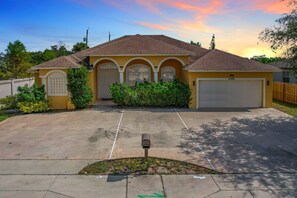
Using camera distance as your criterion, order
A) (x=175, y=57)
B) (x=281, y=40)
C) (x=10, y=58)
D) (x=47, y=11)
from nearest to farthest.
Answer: (x=281, y=40) → (x=47, y=11) → (x=175, y=57) → (x=10, y=58)

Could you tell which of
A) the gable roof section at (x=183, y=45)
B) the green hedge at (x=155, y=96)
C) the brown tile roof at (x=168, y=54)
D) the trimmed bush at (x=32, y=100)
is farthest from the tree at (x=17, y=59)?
the green hedge at (x=155, y=96)

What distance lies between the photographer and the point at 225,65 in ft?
62.8

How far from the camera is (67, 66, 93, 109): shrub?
1838 cm

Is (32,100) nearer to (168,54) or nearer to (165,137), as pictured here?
(168,54)

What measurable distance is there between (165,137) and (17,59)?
99.0ft

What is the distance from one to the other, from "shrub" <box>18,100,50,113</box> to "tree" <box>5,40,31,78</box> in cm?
1900

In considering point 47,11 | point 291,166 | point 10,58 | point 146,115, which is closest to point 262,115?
point 146,115

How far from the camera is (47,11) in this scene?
1631cm

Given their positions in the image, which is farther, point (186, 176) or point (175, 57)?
point (175, 57)

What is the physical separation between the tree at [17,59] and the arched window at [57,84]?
18216 mm

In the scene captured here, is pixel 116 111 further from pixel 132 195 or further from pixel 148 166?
pixel 132 195

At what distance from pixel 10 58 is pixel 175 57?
80.7 ft

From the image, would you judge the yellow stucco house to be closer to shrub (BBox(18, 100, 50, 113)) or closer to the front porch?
shrub (BBox(18, 100, 50, 113))

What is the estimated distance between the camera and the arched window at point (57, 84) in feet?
63.4
